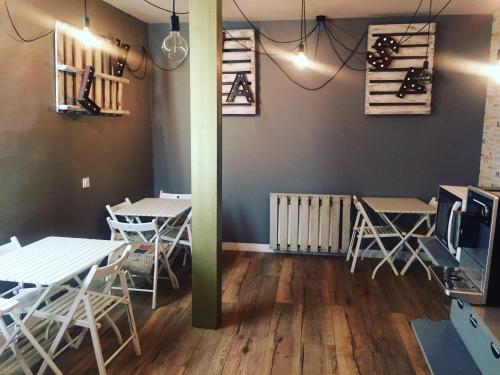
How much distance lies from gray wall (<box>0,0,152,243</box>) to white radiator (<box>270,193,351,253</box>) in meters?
1.66

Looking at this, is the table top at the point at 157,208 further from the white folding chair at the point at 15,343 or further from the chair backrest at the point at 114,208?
the white folding chair at the point at 15,343

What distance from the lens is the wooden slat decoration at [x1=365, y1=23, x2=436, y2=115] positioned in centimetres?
423

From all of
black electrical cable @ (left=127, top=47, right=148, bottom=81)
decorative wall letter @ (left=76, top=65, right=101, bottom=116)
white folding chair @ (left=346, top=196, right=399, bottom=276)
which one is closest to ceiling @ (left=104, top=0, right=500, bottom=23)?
Answer: black electrical cable @ (left=127, top=47, right=148, bottom=81)

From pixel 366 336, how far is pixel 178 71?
3403mm

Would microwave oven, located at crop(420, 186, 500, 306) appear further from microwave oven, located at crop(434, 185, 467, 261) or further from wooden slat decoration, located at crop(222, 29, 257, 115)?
wooden slat decoration, located at crop(222, 29, 257, 115)

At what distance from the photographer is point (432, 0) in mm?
3814

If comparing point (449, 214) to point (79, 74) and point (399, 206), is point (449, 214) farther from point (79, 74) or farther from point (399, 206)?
point (79, 74)

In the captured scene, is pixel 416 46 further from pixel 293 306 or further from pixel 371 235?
pixel 293 306

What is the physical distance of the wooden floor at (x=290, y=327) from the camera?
2633mm

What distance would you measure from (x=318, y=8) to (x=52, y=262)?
3.27m

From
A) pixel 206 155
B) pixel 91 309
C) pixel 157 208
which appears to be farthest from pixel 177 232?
pixel 91 309

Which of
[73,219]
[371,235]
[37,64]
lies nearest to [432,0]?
[371,235]

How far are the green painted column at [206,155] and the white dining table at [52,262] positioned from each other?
59 cm

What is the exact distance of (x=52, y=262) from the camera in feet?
7.83
